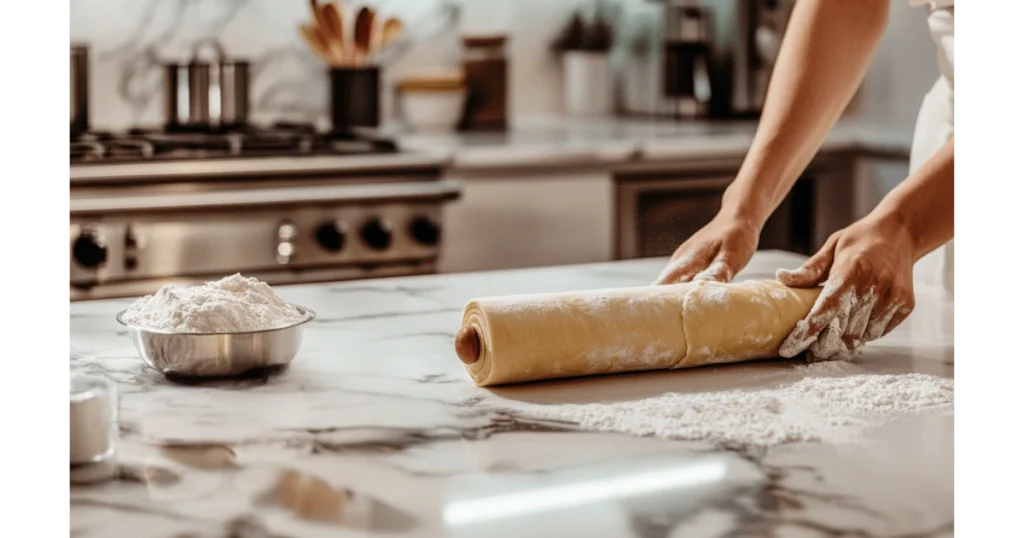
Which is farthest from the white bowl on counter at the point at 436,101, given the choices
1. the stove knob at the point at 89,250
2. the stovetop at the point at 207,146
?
the stove knob at the point at 89,250

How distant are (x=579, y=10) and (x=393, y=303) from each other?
7.07 ft

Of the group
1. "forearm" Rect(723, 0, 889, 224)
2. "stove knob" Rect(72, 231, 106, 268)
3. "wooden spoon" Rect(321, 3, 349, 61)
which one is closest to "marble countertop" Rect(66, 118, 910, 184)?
"stove knob" Rect(72, 231, 106, 268)

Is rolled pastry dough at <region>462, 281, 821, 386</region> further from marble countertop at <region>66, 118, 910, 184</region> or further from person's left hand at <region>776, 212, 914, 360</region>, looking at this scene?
marble countertop at <region>66, 118, 910, 184</region>

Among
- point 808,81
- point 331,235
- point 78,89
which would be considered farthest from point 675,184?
point 78,89

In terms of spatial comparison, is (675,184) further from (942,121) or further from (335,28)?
(942,121)

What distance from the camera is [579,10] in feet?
11.1

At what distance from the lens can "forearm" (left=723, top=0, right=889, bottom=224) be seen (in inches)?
56.7

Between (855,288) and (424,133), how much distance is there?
195 cm

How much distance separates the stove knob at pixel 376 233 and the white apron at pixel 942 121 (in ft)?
3.61

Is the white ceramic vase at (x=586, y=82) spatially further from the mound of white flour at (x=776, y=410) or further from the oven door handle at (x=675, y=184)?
the mound of white flour at (x=776, y=410)

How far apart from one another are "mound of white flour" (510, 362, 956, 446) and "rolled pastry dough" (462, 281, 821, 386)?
0.22 ft

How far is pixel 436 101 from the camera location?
306 centimetres

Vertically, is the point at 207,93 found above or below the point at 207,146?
above
